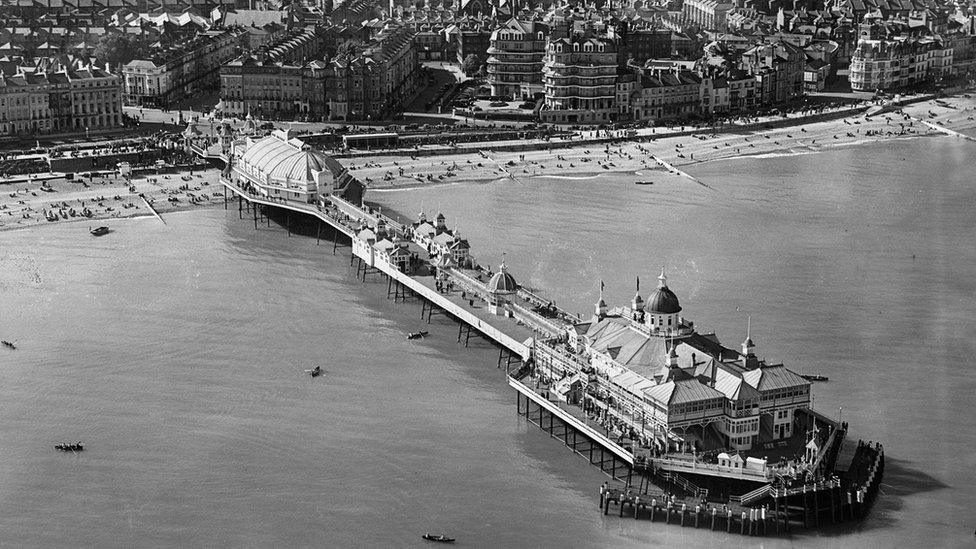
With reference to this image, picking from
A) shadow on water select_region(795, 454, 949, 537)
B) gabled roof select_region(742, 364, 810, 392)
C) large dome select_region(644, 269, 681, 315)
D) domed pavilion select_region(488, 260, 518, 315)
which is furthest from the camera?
domed pavilion select_region(488, 260, 518, 315)

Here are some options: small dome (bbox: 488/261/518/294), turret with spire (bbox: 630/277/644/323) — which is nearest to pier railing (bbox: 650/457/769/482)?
turret with spire (bbox: 630/277/644/323)

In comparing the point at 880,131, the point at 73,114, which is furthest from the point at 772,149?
the point at 73,114

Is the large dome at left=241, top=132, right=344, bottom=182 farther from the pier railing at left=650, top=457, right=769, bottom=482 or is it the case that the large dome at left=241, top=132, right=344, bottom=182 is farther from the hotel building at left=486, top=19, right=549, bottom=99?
the pier railing at left=650, top=457, right=769, bottom=482

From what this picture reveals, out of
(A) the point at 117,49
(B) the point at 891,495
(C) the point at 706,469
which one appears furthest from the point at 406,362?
(A) the point at 117,49

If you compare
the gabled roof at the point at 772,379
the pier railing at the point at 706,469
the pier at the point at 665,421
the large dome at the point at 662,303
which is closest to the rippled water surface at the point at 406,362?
the pier at the point at 665,421

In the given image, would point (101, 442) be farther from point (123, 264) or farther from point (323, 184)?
point (323, 184)

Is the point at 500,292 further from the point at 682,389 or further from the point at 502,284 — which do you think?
the point at 682,389
